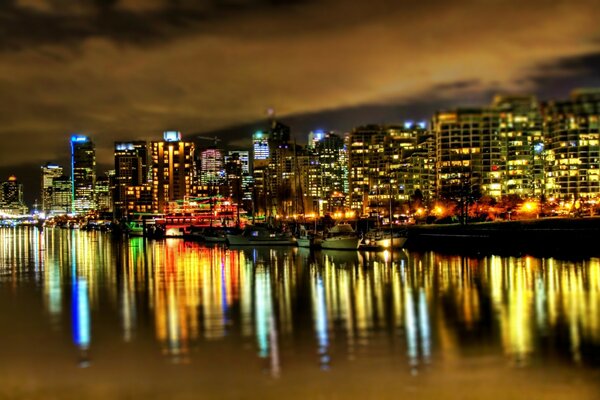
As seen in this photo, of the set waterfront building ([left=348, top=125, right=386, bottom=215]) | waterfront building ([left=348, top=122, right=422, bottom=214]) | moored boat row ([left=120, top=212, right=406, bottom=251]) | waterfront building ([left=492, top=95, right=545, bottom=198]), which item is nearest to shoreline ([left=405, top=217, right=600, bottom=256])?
moored boat row ([left=120, top=212, right=406, bottom=251])

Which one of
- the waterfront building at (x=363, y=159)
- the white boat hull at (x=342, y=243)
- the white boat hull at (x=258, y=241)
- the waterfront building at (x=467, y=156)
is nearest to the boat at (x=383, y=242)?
the white boat hull at (x=342, y=243)

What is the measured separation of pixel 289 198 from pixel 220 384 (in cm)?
13168

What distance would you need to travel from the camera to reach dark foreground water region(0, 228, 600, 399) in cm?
1341

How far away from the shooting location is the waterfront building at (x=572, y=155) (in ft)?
289

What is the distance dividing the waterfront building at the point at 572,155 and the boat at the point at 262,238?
32581 mm

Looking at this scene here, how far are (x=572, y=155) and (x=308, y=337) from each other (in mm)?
101810

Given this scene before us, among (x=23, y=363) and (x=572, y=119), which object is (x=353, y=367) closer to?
(x=23, y=363)

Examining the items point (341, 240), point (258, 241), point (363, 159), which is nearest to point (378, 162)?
point (363, 159)

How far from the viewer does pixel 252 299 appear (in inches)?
1004

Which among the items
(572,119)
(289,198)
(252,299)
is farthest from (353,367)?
(289,198)

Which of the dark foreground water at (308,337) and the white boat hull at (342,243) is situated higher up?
the white boat hull at (342,243)

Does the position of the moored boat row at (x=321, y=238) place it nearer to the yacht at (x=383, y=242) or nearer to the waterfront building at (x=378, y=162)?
the yacht at (x=383, y=242)

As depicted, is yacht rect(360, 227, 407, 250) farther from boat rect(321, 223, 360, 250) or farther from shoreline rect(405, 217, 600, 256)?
shoreline rect(405, 217, 600, 256)

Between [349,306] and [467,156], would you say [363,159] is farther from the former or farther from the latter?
[349,306]
